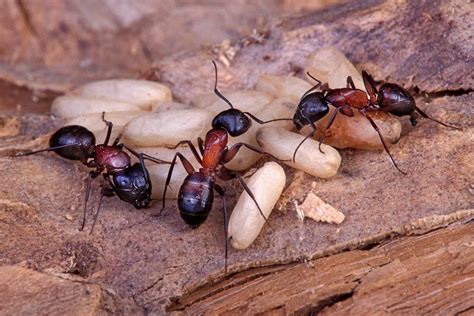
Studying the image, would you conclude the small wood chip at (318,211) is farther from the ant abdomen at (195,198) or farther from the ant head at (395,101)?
the ant head at (395,101)

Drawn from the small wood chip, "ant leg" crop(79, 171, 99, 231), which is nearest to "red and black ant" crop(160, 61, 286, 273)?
the small wood chip

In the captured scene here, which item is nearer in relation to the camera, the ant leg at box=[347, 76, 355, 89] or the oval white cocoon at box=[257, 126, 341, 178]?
the oval white cocoon at box=[257, 126, 341, 178]

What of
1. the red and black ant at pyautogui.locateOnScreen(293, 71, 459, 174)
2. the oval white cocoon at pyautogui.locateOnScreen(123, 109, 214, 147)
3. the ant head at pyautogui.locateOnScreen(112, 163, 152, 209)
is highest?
the red and black ant at pyautogui.locateOnScreen(293, 71, 459, 174)

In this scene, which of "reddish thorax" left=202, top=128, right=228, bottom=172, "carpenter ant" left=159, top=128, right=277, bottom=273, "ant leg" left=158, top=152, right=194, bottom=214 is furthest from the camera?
"reddish thorax" left=202, top=128, right=228, bottom=172

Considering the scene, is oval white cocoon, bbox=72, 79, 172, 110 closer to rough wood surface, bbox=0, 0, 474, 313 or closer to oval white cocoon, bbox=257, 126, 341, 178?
rough wood surface, bbox=0, 0, 474, 313

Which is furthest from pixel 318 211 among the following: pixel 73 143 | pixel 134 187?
pixel 73 143

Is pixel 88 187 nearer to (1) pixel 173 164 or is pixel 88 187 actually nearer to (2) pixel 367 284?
(1) pixel 173 164
